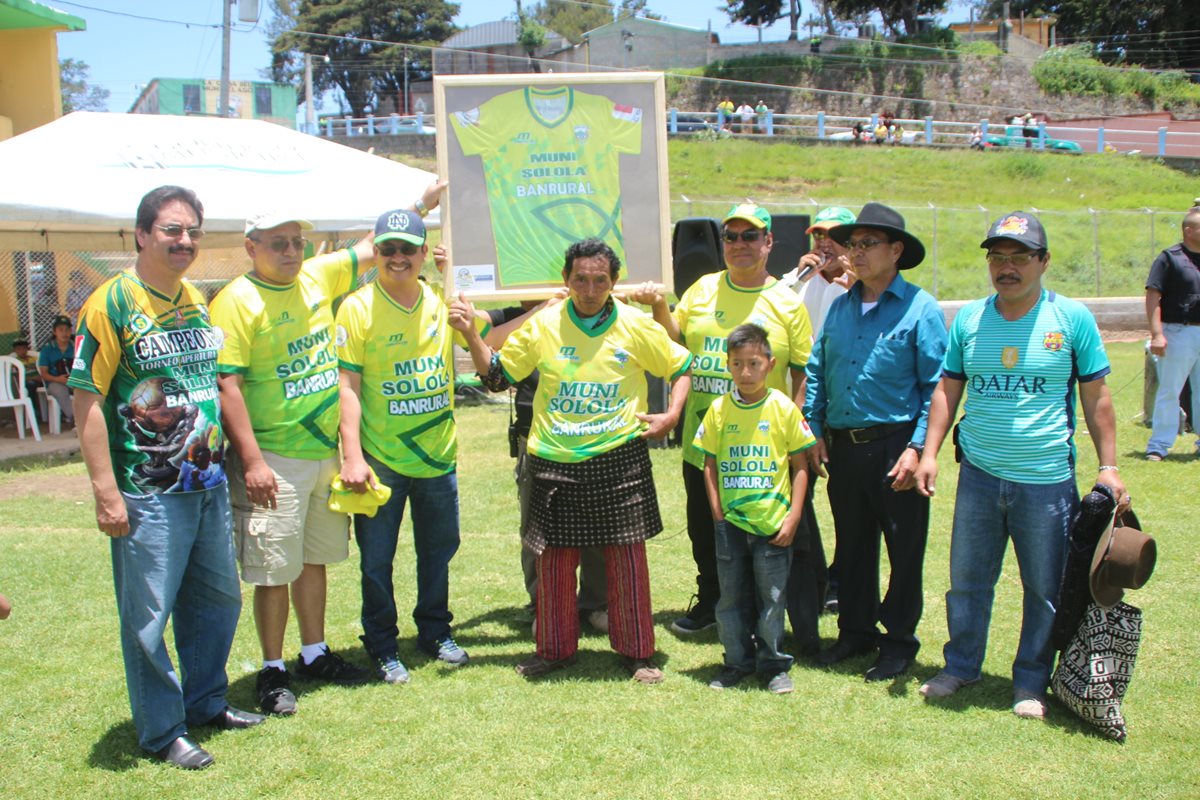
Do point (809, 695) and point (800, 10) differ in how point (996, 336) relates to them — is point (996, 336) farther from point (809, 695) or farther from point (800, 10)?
point (800, 10)

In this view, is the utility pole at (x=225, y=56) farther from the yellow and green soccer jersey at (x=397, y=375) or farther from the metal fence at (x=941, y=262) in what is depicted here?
the yellow and green soccer jersey at (x=397, y=375)

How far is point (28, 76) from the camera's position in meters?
16.0

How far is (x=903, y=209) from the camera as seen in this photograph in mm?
24672

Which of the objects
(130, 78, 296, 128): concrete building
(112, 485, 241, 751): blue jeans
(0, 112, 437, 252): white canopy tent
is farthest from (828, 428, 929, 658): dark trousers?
(130, 78, 296, 128): concrete building

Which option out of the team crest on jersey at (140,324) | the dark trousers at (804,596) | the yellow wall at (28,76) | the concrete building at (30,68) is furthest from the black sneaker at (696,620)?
the yellow wall at (28,76)

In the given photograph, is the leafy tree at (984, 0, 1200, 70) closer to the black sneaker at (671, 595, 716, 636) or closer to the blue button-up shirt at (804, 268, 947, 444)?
the blue button-up shirt at (804, 268, 947, 444)

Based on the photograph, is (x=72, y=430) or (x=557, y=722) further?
(x=72, y=430)

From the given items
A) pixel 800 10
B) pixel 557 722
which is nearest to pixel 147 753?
pixel 557 722

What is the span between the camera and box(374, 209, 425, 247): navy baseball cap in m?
4.55

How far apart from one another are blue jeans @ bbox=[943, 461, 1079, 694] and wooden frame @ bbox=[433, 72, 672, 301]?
75.2 inches

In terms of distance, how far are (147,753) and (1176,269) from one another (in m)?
8.29

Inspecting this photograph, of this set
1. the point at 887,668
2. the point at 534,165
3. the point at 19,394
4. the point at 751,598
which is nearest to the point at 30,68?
the point at 19,394

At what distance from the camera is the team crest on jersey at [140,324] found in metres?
3.76

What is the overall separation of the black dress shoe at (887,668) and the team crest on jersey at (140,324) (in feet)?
10.8
